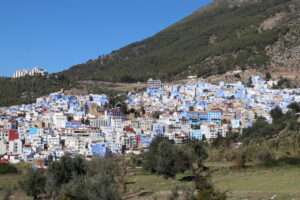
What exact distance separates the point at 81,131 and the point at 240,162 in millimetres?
36923

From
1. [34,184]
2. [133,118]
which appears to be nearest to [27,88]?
[133,118]

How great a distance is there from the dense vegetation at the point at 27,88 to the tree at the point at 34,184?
5921 cm

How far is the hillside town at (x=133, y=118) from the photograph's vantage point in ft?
216

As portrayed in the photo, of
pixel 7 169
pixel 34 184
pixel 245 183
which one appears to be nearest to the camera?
pixel 245 183

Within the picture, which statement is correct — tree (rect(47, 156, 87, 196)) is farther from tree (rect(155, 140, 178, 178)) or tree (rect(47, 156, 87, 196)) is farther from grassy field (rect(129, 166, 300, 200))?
tree (rect(155, 140, 178, 178))

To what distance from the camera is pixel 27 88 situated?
9925 centimetres

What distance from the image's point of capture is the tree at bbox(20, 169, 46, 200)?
32144 millimetres

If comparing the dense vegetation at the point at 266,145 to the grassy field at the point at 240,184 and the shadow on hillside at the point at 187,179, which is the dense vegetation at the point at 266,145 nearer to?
the grassy field at the point at 240,184

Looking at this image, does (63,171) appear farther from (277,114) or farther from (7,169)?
(277,114)

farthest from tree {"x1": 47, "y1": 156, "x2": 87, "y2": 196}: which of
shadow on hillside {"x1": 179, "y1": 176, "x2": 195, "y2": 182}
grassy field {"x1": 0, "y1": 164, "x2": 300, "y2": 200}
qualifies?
shadow on hillside {"x1": 179, "y1": 176, "x2": 195, "y2": 182}

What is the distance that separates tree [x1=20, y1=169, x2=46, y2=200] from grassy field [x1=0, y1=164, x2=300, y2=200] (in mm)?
1066

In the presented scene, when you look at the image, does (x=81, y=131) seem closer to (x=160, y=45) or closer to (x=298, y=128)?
(x=298, y=128)

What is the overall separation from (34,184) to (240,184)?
462 inches

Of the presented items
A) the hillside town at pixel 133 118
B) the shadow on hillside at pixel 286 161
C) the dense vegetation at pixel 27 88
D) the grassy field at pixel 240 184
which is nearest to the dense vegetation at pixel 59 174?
the grassy field at pixel 240 184
